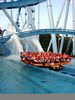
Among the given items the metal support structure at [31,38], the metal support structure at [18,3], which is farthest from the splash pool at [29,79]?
the metal support structure at [18,3]

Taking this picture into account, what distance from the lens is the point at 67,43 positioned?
18.1 ft

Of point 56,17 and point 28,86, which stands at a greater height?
point 56,17

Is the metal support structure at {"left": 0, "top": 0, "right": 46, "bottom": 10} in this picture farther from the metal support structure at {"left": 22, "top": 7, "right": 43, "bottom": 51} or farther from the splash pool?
the splash pool

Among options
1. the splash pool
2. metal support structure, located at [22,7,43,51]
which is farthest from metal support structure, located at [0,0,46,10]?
the splash pool

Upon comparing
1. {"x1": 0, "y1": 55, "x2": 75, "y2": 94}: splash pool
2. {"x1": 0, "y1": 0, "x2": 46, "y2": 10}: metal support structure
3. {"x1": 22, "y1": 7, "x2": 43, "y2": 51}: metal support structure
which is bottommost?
{"x1": 0, "y1": 55, "x2": 75, "y2": 94}: splash pool

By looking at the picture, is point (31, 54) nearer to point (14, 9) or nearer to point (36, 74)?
point (36, 74)

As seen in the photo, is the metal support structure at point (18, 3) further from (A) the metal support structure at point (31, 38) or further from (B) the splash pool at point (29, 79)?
(B) the splash pool at point (29, 79)

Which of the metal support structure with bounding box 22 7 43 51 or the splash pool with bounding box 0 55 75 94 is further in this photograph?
the metal support structure with bounding box 22 7 43 51

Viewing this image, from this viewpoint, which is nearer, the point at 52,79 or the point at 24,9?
the point at 52,79

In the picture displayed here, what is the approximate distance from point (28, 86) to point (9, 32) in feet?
Answer: 4.11

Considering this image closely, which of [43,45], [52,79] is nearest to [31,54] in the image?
[43,45]

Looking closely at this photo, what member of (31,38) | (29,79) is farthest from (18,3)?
(29,79)

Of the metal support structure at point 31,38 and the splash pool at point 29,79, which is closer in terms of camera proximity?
the splash pool at point 29,79

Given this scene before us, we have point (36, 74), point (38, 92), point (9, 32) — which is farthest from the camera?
point (9, 32)
